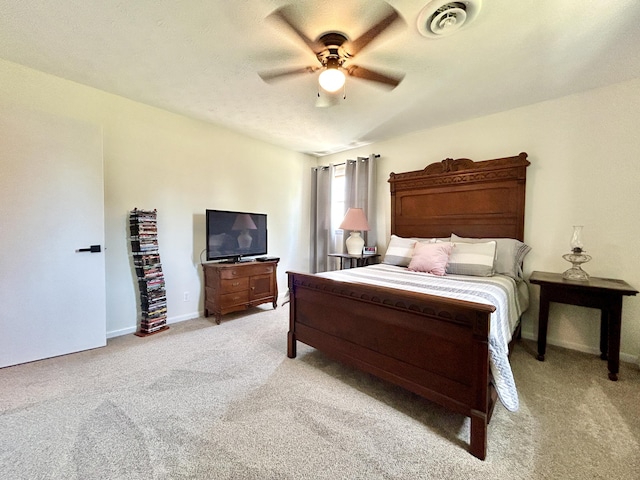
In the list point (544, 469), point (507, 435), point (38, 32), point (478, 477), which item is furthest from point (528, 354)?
point (38, 32)

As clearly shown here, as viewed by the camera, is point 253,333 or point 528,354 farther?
point 253,333

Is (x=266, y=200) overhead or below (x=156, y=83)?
below

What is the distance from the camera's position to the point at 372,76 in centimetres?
210

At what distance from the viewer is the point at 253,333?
10.0 ft

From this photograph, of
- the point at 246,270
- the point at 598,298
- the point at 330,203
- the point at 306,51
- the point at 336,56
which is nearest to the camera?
the point at 336,56

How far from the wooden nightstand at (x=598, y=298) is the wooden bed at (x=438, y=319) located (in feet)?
2.53

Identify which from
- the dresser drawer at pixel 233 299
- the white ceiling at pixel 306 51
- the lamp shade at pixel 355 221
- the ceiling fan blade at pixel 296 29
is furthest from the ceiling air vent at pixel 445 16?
the dresser drawer at pixel 233 299

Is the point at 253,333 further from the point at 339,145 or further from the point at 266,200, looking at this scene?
the point at 339,145

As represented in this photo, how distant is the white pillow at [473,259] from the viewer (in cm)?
261

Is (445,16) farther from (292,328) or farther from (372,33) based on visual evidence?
(292,328)

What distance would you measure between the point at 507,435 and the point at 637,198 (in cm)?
245

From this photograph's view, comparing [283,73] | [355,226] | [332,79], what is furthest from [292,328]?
[283,73]

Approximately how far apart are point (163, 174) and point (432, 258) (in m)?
3.21

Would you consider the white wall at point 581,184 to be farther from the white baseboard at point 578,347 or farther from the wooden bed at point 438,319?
the wooden bed at point 438,319
